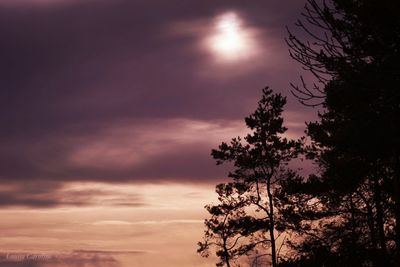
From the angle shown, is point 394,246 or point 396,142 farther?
point 394,246

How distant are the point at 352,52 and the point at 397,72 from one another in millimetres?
1135

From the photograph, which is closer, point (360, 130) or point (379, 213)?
point (360, 130)

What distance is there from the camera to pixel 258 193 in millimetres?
31047

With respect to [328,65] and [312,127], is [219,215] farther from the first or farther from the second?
[328,65]

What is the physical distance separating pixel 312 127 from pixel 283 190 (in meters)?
4.67

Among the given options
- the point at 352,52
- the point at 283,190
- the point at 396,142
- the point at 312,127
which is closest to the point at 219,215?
the point at 283,190

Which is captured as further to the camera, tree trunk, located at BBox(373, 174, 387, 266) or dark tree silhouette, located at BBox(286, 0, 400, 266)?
tree trunk, located at BBox(373, 174, 387, 266)

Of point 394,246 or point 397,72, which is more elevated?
point 397,72

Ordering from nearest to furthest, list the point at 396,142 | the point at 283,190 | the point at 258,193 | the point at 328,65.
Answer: the point at 328,65 → the point at 396,142 → the point at 283,190 → the point at 258,193

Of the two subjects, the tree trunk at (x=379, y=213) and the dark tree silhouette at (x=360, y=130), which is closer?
the dark tree silhouette at (x=360, y=130)

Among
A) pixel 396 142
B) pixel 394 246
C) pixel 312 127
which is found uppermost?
pixel 312 127

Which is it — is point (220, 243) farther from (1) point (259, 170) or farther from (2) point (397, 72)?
(2) point (397, 72)

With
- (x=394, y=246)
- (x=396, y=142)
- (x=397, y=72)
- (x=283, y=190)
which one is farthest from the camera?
(x=283, y=190)

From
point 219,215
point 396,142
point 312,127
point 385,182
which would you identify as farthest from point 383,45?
point 219,215
